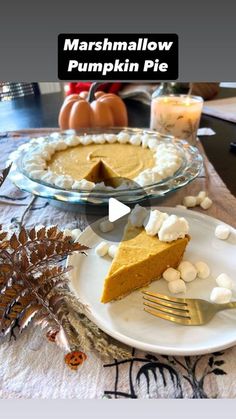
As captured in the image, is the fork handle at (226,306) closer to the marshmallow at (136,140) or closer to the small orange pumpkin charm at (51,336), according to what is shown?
the small orange pumpkin charm at (51,336)

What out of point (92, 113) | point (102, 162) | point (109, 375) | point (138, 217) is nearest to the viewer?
point (109, 375)

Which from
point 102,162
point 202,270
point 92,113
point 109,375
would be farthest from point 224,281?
point 92,113

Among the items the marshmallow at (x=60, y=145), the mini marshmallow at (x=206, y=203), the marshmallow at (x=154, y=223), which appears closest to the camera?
the marshmallow at (x=154, y=223)

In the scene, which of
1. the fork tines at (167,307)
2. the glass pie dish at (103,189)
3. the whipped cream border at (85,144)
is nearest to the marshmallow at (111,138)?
the whipped cream border at (85,144)

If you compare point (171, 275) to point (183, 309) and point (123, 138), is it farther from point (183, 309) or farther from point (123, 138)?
point (123, 138)

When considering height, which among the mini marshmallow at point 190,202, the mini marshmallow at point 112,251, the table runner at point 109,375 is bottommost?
the table runner at point 109,375

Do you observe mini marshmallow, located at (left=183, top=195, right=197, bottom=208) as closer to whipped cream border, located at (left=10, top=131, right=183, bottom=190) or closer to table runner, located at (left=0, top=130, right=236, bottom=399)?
whipped cream border, located at (left=10, top=131, right=183, bottom=190)

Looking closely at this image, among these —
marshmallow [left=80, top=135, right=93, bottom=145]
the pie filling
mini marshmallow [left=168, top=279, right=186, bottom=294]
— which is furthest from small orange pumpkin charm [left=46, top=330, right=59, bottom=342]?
marshmallow [left=80, top=135, right=93, bottom=145]

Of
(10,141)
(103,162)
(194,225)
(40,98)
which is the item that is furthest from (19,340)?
(40,98)
